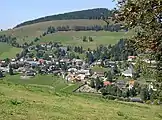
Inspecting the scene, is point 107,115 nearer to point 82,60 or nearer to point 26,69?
point 26,69

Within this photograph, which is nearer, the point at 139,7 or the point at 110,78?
the point at 139,7

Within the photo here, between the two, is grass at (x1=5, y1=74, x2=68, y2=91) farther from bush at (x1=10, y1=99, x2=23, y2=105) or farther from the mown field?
bush at (x1=10, y1=99, x2=23, y2=105)

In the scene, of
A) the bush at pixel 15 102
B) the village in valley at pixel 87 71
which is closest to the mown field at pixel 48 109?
the bush at pixel 15 102

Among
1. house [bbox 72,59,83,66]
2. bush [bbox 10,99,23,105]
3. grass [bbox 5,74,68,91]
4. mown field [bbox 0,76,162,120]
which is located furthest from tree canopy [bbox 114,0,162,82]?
house [bbox 72,59,83,66]

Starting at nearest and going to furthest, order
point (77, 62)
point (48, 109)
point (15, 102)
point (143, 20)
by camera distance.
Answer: point (143, 20) < point (48, 109) < point (15, 102) < point (77, 62)

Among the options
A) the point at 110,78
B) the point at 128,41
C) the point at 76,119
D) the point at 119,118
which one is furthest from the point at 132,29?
the point at 110,78

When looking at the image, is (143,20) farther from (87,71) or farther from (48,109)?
(87,71)

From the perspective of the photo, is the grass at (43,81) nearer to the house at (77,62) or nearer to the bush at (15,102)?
the house at (77,62)

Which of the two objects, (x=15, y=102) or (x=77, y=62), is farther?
(x=77, y=62)

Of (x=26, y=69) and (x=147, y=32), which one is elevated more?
(x=147, y=32)

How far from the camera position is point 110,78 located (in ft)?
416

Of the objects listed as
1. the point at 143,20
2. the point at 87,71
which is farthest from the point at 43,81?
the point at 143,20

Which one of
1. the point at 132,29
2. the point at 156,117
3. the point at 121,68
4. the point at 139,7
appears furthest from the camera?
the point at 121,68

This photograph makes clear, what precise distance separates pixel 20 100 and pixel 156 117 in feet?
25.9
